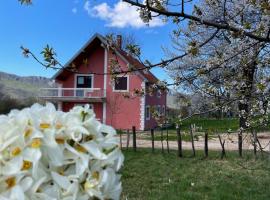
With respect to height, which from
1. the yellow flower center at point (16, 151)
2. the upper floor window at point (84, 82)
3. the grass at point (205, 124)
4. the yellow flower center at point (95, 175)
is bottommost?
the yellow flower center at point (95, 175)

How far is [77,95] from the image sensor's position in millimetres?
36438

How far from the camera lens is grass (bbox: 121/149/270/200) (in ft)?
26.1

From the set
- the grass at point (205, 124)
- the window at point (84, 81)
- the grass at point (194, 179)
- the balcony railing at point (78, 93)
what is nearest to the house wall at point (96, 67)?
the window at point (84, 81)

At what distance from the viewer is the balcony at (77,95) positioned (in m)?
36.1

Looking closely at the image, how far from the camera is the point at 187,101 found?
21.0ft

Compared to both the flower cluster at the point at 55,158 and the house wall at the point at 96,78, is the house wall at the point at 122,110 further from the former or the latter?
the flower cluster at the point at 55,158

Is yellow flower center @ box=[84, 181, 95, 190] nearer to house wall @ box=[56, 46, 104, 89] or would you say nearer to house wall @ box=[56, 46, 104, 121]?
house wall @ box=[56, 46, 104, 89]

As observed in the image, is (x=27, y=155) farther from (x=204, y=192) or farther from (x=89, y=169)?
(x=204, y=192)

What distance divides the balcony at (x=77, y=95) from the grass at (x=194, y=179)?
22750 mm

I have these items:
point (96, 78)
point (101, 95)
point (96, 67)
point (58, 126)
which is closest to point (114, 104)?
point (101, 95)

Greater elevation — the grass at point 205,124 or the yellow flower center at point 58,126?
the grass at point 205,124

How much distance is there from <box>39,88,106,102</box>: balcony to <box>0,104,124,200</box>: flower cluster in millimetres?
34409

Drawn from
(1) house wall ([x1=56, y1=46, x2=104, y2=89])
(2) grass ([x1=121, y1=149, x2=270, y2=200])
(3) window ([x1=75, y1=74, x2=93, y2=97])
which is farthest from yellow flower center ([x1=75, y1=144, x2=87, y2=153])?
(3) window ([x1=75, y1=74, x2=93, y2=97])

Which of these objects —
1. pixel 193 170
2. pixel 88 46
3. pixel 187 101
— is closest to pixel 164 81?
pixel 187 101
